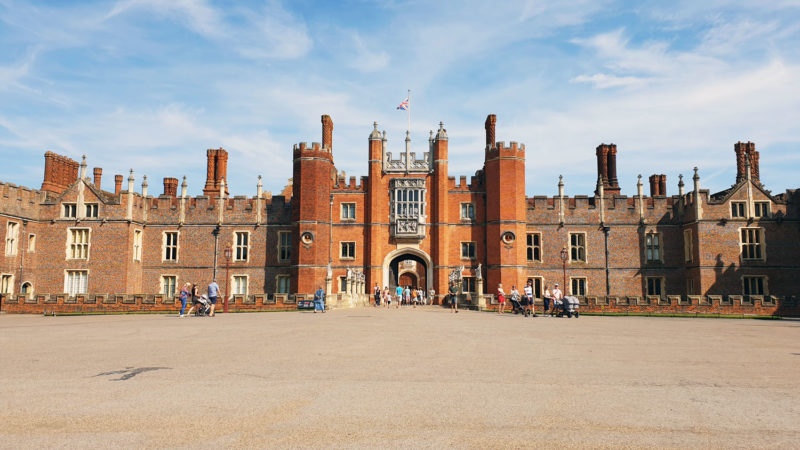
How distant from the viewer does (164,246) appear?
122ft

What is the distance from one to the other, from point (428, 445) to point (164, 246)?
118ft

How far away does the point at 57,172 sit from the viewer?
37.7 meters

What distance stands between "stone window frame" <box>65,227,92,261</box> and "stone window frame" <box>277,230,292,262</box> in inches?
457

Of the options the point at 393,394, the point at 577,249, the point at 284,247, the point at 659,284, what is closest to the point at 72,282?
the point at 284,247

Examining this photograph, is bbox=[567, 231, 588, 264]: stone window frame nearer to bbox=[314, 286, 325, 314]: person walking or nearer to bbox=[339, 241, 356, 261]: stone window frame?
bbox=[339, 241, 356, 261]: stone window frame

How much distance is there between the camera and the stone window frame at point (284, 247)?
3716cm

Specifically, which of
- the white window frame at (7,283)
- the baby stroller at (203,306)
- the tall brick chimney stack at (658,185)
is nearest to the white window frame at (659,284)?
the tall brick chimney stack at (658,185)

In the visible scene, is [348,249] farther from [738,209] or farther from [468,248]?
[738,209]

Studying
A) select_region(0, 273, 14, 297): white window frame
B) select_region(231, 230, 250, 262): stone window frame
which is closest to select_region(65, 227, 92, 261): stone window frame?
select_region(0, 273, 14, 297): white window frame

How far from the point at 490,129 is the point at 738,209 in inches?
623

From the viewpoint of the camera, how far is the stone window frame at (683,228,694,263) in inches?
1363

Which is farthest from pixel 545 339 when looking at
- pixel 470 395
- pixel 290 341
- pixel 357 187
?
pixel 357 187

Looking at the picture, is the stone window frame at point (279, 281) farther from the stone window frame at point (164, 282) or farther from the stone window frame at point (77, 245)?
the stone window frame at point (77, 245)

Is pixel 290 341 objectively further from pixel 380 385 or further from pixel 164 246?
pixel 164 246
